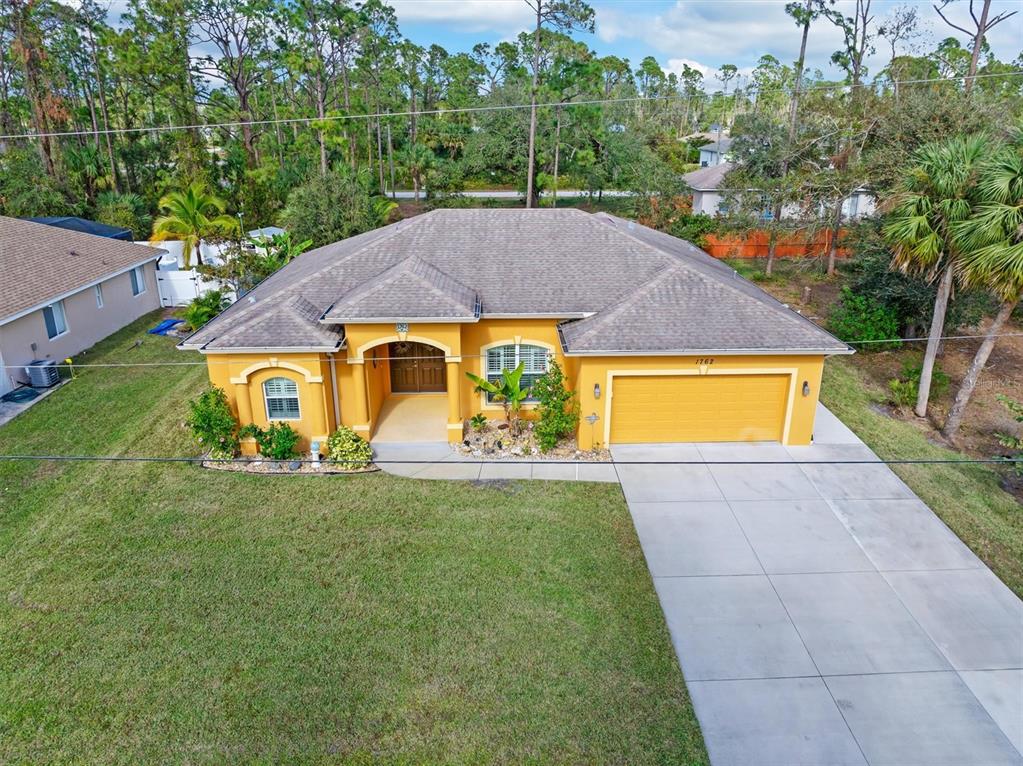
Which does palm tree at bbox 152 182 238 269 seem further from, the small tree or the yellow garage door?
the yellow garage door

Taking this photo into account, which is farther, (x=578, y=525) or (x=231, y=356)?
(x=231, y=356)

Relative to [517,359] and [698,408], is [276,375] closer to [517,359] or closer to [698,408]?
[517,359]

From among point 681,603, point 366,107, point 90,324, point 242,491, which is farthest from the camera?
point 366,107

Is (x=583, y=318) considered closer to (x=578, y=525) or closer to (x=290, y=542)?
(x=578, y=525)

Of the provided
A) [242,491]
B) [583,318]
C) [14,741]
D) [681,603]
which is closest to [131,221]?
[242,491]

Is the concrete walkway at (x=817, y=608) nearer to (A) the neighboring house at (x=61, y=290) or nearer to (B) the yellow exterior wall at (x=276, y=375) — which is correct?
(B) the yellow exterior wall at (x=276, y=375)

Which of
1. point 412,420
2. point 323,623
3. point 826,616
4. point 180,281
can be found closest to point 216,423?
point 412,420
